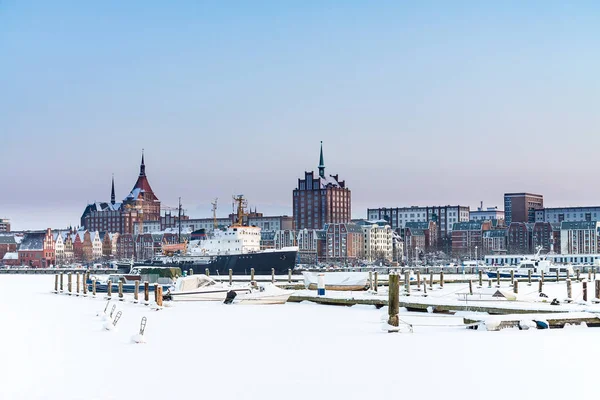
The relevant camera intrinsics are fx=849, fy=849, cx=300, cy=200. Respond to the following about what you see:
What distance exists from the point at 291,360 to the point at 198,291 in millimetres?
24779

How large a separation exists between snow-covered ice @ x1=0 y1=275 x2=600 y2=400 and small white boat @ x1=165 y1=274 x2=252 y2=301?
11846 millimetres

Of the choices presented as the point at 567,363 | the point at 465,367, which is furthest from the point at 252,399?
the point at 567,363

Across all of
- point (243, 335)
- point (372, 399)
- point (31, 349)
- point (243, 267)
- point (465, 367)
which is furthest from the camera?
point (243, 267)

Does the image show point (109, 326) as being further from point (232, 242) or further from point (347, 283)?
point (232, 242)

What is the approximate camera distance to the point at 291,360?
67.7 ft

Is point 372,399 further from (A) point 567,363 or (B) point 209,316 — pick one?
(B) point 209,316

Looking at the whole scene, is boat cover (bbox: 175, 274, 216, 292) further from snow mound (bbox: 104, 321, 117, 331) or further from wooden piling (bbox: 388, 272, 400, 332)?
wooden piling (bbox: 388, 272, 400, 332)

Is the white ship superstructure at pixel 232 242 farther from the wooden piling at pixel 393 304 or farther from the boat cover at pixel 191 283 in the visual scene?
the wooden piling at pixel 393 304

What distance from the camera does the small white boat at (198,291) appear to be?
146ft

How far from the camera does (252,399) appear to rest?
15633mm

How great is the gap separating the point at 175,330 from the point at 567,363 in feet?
45.8

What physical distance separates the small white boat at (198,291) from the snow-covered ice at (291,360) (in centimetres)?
1185

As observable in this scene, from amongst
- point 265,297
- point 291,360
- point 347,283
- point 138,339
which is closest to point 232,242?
point 347,283

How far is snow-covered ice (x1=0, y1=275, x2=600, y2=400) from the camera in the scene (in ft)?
54.0
